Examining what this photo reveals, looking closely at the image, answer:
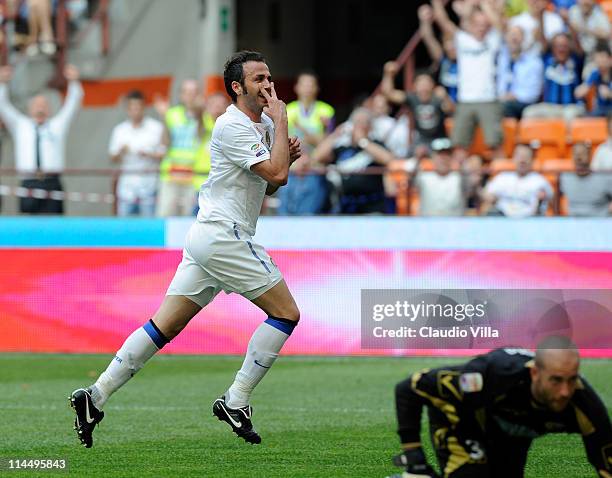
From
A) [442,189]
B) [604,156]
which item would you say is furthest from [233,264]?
[604,156]

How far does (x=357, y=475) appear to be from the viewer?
8078mm

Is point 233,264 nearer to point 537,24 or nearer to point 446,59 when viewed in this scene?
point 537,24

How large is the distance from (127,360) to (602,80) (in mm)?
11178

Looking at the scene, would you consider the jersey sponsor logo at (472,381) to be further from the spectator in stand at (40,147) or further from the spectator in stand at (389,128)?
the spectator in stand at (389,128)

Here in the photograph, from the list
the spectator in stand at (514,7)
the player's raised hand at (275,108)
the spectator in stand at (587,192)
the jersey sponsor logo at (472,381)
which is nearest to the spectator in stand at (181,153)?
the spectator in stand at (587,192)

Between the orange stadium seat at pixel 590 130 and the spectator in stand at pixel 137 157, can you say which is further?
the orange stadium seat at pixel 590 130

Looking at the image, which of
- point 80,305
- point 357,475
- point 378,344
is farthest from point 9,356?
point 357,475

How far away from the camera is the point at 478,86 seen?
18547 mm

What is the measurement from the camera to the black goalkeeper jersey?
5996mm

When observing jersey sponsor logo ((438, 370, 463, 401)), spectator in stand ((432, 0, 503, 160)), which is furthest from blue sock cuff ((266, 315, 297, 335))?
spectator in stand ((432, 0, 503, 160))

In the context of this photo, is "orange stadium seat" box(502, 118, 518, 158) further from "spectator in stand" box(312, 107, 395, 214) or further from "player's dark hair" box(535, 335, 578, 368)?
"player's dark hair" box(535, 335, 578, 368)

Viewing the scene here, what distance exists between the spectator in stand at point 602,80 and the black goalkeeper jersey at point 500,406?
1239cm

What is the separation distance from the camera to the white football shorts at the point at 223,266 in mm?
8664

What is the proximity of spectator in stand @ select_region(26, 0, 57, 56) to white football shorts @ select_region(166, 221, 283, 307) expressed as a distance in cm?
1422
